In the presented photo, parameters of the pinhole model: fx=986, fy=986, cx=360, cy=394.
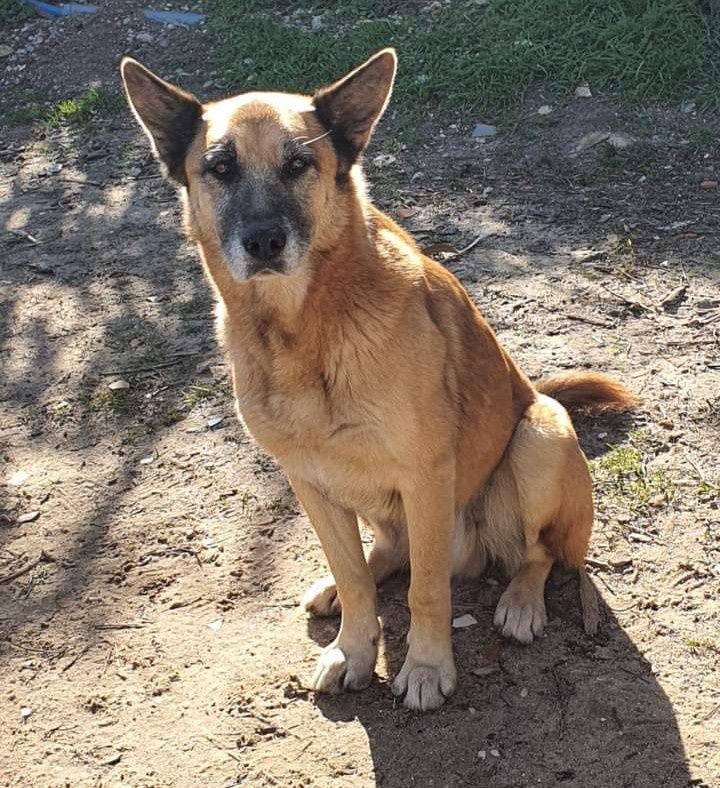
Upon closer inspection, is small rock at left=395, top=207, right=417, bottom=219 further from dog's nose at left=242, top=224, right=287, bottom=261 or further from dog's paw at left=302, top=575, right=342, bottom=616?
dog's nose at left=242, top=224, right=287, bottom=261

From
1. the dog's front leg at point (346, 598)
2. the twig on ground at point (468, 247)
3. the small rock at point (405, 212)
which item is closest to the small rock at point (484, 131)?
the small rock at point (405, 212)

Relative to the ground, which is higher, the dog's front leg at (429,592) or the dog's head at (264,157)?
the dog's head at (264,157)

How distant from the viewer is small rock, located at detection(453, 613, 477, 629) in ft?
10.6

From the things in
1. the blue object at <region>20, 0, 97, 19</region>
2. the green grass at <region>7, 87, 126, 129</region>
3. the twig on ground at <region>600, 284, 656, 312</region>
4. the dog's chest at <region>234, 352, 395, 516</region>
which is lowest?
the twig on ground at <region>600, 284, 656, 312</region>

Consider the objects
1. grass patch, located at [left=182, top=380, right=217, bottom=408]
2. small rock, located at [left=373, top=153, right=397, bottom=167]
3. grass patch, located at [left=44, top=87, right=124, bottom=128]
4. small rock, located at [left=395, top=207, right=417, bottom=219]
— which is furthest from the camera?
grass patch, located at [left=44, top=87, right=124, bottom=128]

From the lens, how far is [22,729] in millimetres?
2975

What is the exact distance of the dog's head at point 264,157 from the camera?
269 centimetres

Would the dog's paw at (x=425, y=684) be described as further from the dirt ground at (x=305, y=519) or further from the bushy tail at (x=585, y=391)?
the bushy tail at (x=585, y=391)

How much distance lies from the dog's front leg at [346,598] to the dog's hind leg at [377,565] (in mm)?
152

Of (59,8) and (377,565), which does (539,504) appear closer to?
(377,565)

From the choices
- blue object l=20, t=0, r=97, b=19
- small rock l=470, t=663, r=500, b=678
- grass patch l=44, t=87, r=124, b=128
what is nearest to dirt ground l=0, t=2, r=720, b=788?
small rock l=470, t=663, r=500, b=678

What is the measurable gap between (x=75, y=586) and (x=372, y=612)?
116 cm

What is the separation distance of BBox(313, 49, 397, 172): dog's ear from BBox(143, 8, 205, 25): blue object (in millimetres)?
5980

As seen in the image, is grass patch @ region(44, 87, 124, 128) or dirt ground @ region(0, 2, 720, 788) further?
grass patch @ region(44, 87, 124, 128)
